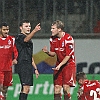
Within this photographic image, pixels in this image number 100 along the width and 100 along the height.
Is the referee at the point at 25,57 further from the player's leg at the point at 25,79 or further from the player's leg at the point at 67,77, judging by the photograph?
the player's leg at the point at 67,77

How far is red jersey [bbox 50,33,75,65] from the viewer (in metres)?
13.8

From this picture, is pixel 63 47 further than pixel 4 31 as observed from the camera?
No

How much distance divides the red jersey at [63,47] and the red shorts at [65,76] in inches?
5.2

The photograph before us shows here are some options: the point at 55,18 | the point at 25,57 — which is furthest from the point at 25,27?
the point at 55,18

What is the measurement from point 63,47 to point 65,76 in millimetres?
546

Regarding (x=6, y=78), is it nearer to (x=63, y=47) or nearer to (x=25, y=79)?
(x=25, y=79)

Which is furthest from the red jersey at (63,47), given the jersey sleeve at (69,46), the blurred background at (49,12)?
the blurred background at (49,12)

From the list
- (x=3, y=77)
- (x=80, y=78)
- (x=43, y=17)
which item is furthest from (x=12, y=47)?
(x=43, y=17)

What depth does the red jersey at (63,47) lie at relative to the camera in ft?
45.2

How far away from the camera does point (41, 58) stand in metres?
19.3

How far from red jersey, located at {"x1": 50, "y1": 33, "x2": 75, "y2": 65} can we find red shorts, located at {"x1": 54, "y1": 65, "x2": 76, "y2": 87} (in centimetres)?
13

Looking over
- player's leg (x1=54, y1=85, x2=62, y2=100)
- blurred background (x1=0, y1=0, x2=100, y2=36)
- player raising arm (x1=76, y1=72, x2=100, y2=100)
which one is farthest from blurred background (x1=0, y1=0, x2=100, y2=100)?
player raising arm (x1=76, y1=72, x2=100, y2=100)

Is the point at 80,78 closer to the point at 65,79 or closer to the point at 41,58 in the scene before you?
the point at 65,79

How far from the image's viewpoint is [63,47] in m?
13.8
